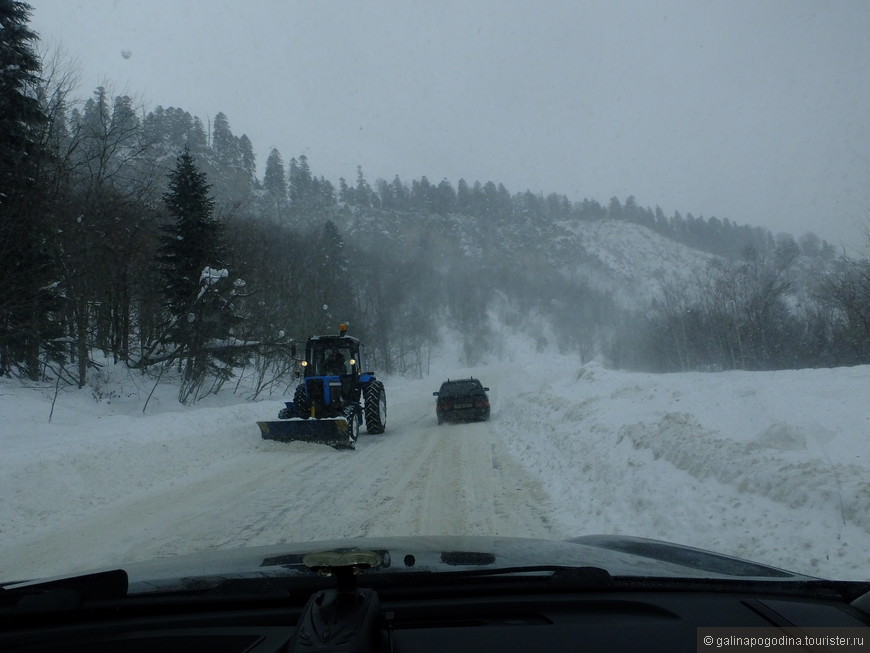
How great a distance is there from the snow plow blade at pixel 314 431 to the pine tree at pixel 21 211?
8621mm

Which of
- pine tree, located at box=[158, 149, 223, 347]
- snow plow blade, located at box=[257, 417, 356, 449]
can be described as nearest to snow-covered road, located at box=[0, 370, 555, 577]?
snow plow blade, located at box=[257, 417, 356, 449]

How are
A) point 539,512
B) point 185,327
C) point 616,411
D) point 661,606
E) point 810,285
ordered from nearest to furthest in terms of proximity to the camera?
point 661,606 → point 539,512 → point 616,411 → point 185,327 → point 810,285

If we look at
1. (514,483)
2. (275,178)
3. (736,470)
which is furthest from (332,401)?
(275,178)

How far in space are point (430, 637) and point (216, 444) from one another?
40.6 ft

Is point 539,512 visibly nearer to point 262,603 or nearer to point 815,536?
point 815,536

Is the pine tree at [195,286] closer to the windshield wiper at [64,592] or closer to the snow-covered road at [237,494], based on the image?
the snow-covered road at [237,494]

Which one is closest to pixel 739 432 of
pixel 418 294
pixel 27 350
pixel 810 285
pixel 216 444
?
pixel 216 444

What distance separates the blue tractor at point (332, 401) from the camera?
44.8 ft

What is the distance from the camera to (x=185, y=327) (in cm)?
2370

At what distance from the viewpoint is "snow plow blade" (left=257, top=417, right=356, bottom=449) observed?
44.2ft

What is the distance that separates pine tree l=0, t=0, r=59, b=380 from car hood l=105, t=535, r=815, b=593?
16.5 m

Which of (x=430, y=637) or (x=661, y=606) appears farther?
Result: (x=661, y=606)

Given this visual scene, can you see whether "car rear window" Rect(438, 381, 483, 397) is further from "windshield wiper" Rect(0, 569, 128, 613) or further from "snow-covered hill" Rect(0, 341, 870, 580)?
"windshield wiper" Rect(0, 569, 128, 613)

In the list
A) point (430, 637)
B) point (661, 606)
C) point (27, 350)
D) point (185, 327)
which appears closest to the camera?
point (430, 637)
